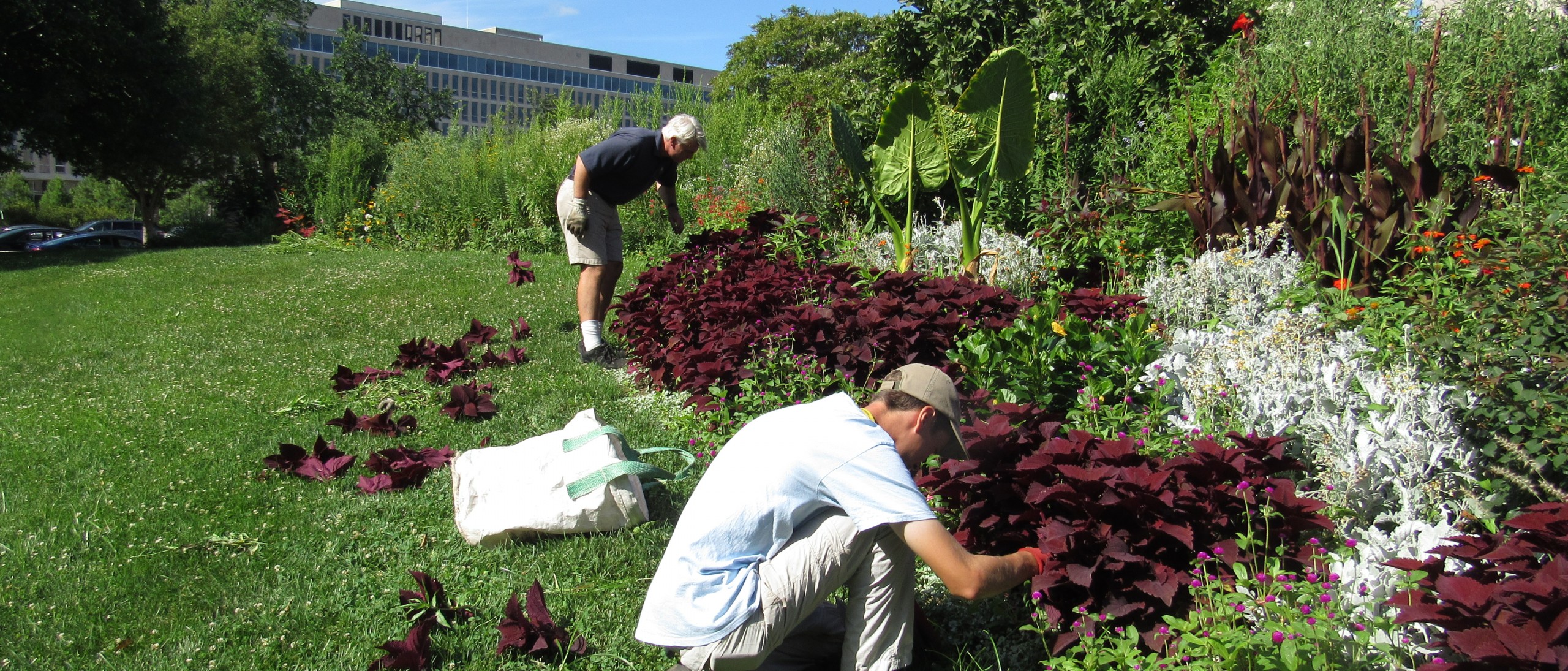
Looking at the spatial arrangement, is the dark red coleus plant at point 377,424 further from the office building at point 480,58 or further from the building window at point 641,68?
the building window at point 641,68

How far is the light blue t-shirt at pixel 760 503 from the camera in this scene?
7.57 ft

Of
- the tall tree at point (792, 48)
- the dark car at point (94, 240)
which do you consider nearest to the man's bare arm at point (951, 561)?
the tall tree at point (792, 48)

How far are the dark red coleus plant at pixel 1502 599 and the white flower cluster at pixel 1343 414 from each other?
0.24m

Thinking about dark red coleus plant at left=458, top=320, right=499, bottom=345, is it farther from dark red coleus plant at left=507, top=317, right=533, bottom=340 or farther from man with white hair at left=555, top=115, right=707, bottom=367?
man with white hair at left=555, top=115, right=707, bottom=367

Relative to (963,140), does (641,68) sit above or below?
above

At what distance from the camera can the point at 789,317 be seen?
4523 mm

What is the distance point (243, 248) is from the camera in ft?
59.6

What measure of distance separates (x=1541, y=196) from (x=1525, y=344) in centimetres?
291

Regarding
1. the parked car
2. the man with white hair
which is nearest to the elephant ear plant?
the man with white hair

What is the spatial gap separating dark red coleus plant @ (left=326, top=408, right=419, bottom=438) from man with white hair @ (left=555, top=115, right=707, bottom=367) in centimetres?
165

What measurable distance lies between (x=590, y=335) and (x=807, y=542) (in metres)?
4.22

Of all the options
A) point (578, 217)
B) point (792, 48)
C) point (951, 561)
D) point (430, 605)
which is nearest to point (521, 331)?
point (578, 217)

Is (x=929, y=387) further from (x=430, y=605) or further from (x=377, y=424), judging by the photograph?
(x=377, y=424)

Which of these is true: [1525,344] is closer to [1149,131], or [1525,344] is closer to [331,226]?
[1149,131]
